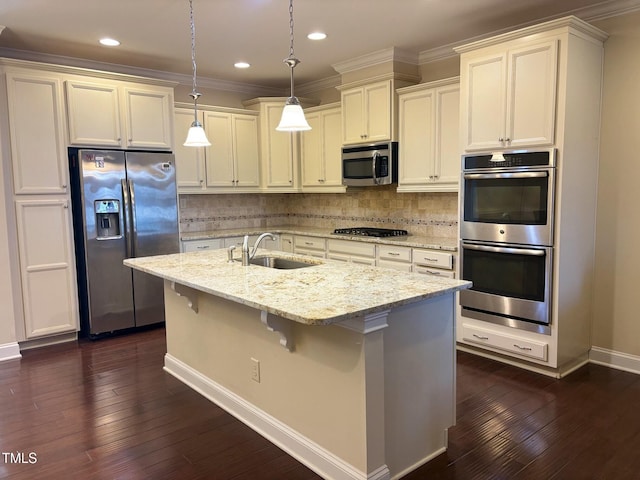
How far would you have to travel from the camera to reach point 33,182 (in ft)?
13.1

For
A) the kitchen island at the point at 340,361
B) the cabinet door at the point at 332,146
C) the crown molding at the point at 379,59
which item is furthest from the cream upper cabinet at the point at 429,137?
the kitchen island at the point at 340,361

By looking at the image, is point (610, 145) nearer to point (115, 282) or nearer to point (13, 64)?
point (115, 282)

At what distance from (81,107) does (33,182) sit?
2.57 ft

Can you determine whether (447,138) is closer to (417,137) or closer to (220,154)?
(417,137)

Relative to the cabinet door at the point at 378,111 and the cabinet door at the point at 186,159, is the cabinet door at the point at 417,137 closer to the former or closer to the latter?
the cabinet door at the point at 378,111

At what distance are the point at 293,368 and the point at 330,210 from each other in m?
3.57

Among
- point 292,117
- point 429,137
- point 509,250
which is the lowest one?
point 509,250

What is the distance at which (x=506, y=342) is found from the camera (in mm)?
3529

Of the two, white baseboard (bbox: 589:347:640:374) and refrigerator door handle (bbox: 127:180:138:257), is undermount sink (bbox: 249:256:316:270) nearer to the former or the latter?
refrigerator door handle (bbox: 127:180:138:257)

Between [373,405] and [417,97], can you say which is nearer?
[373,405]

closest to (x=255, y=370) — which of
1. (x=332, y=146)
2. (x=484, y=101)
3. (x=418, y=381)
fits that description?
(x=418, y=381)

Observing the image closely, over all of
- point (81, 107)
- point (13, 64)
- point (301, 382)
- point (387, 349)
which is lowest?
point (301, 382)

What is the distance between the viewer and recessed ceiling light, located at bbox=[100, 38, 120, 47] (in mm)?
3965

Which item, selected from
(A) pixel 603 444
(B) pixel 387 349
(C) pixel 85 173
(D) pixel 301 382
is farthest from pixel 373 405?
(C) pixel 85 173
